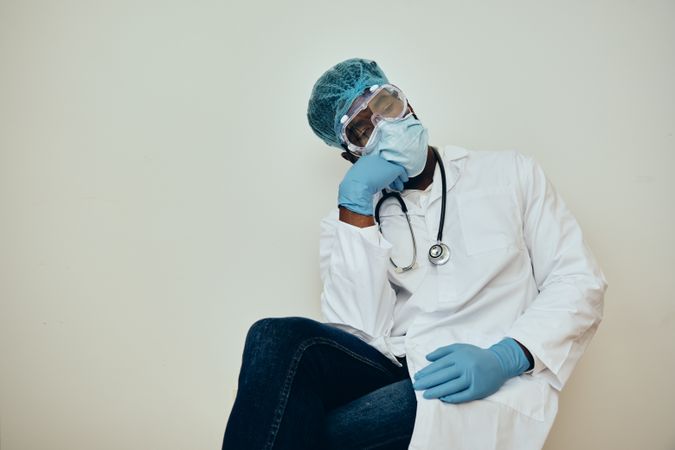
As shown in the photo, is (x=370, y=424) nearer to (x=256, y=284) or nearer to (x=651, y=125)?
(x=256, y=284)

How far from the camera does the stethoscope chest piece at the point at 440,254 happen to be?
1.42 m

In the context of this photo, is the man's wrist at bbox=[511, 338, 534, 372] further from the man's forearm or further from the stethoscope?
the man's forearm

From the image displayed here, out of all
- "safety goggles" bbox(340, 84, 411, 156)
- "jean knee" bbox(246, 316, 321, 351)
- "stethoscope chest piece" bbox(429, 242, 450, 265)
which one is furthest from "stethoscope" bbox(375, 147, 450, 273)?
"jean knee" bbox(246, 316, 321, 351)

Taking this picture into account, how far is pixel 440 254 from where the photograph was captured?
1.42 m

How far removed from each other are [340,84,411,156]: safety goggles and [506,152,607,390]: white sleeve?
0.33 metres

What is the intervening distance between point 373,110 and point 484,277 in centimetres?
49

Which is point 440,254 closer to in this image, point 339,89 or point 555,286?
point 555,286

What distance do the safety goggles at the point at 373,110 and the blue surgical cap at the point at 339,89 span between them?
19 mm

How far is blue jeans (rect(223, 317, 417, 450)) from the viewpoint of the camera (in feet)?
3.52

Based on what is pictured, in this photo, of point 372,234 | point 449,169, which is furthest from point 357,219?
point 449,169

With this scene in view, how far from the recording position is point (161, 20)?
184 cm

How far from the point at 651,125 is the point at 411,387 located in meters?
1.05

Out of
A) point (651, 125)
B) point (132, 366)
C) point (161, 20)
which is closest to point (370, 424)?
point (132, 366)

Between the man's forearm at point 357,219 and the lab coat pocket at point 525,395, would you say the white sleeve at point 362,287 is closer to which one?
the man's forearm at point 357,219
